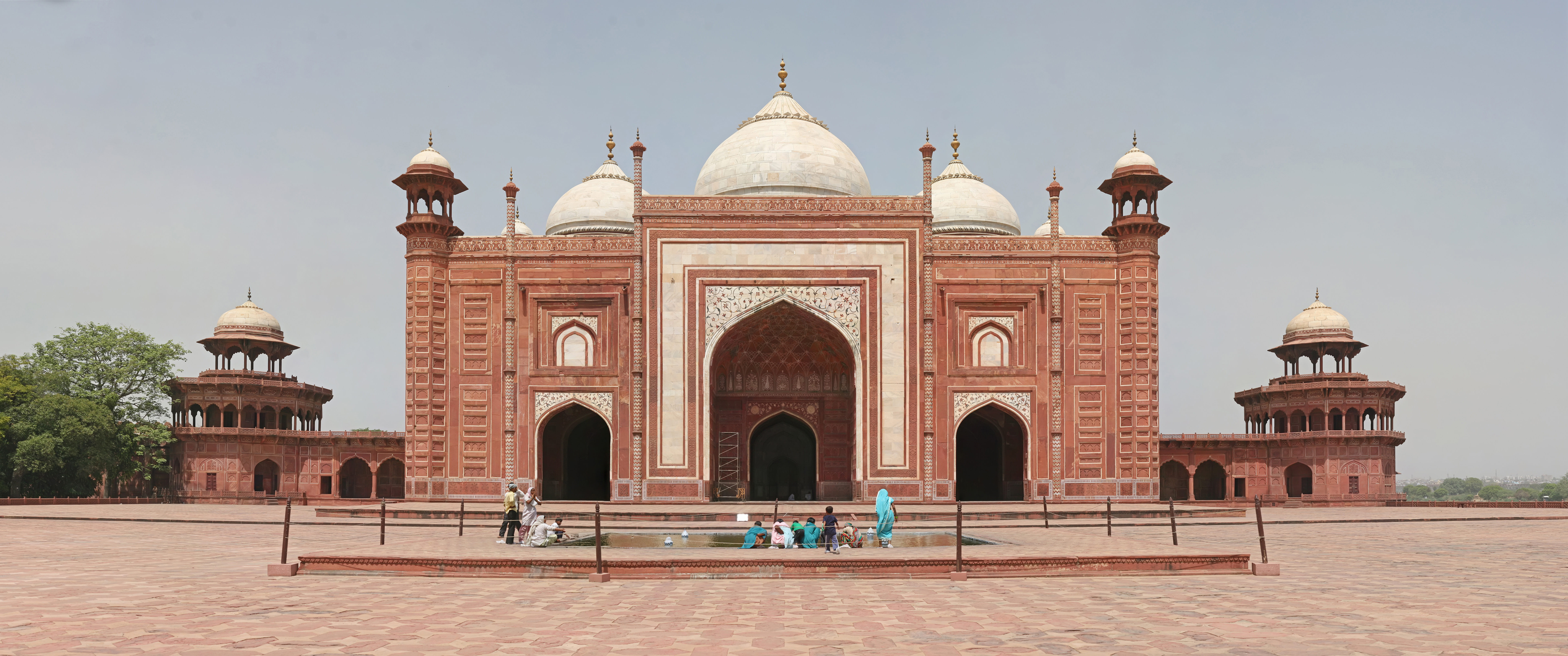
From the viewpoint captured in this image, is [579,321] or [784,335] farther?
[784,335]

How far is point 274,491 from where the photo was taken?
3522cm

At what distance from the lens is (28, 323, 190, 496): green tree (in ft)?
112

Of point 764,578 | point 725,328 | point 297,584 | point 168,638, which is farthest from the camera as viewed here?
point 725,328

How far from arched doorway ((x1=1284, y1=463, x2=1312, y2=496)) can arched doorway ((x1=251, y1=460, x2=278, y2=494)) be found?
3162 centimetres

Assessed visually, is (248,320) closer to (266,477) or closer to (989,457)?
(266,477)

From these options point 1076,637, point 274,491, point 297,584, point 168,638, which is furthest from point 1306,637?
point 274,491

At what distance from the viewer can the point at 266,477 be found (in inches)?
1383

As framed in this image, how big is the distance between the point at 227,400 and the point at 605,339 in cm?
1541

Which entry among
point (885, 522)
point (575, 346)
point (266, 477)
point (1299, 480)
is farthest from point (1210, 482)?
point (266, 477)

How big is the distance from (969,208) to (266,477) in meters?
23.5

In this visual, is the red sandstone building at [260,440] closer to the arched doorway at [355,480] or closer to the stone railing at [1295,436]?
the arched doorway at [355,480]

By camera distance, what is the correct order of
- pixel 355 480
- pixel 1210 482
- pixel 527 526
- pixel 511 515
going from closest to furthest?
pixel 527 526 → pixel 511 515 → pixel 1210 482 → pixel 355 480

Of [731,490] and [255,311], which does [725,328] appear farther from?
[255,311]

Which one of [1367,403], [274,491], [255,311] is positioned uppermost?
[255,311]
